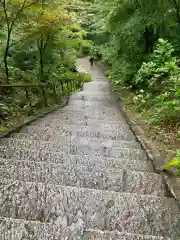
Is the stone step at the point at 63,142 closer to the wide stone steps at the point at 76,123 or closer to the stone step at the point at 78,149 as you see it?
the stone step at the point at 78,149

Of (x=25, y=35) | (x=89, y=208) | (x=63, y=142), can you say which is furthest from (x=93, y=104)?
(x=89, y=208)

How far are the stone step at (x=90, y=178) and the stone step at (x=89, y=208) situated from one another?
36 centimetres

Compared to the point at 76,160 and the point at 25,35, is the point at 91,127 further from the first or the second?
the point at 25,35

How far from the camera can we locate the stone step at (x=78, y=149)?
451cm

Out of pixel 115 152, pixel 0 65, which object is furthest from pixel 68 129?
pixel 0 65

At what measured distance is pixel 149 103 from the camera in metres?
8.73

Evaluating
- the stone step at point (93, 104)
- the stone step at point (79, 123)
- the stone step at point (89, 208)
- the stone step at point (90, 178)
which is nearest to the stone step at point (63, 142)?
the stone step at point (90, 178)

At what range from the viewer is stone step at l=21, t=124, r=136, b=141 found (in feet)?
18.9

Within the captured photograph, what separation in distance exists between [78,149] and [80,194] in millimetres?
1903

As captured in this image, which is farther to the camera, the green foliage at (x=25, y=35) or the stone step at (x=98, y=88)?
the stone step at (x=98, y=88)

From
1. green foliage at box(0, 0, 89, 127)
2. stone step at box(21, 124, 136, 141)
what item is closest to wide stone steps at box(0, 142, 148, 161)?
stone step at box(21, 124, 136, 141)

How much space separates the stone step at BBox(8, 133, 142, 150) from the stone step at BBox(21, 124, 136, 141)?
0.97ft

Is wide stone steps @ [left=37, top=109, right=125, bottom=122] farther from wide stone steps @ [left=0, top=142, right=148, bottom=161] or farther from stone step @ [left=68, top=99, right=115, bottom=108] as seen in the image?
wide stone steps @ [left=0, top=142, right=148, bottom=161]

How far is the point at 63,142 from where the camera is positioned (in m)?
5.07
